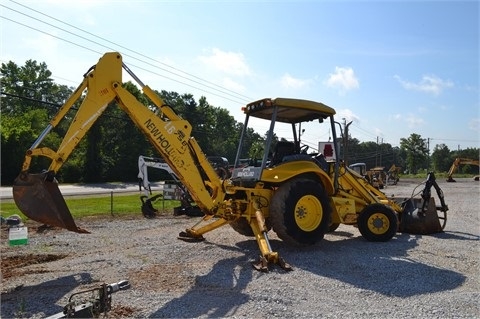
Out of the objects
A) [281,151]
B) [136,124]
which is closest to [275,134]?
[281,151]

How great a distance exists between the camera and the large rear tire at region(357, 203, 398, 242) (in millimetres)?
Result: 9555

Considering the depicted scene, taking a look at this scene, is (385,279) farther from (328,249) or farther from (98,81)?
(98,81)

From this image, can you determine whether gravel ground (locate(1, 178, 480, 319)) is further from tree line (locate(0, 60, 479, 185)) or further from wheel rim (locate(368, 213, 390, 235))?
tree line (locate(0, 60, 479, 185))

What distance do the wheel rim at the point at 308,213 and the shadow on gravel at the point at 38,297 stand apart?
3.86 m

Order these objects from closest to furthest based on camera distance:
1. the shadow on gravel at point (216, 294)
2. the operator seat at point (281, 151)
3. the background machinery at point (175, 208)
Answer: the shadow on gravel at point (216, 294) → the operator seat at point (281, 151) → the background machinery at point (175, 208)

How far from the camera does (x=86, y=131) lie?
22.4 feet

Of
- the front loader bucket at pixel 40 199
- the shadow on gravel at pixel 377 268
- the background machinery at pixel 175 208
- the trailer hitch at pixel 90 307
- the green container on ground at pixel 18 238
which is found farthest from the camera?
the background machinery at pixel 175 208

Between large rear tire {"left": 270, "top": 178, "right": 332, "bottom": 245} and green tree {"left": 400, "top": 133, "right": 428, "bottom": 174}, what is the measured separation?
3296 inches

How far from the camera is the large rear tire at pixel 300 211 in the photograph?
804 centimetres

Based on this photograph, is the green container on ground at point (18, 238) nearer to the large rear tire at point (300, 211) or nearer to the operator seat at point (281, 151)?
the large rear tire at point (300, 211)

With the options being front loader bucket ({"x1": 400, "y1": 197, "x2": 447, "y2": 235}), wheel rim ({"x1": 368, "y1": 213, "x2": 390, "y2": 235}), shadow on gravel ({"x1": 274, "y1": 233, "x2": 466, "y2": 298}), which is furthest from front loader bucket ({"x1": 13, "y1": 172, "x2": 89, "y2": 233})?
front loader bucket ({"x1": 400, "y1": 197, "x2": 447, "y2": 235})

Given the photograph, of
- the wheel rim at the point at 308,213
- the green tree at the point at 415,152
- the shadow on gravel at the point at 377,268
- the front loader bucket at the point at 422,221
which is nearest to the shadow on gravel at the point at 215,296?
the shadow on gravel at the point at 377,268

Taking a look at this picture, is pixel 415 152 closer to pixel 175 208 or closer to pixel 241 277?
pixel 175 208

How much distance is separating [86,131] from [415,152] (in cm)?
8925
